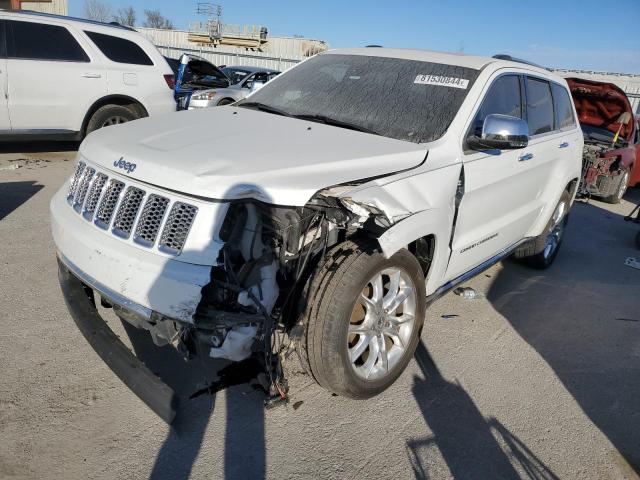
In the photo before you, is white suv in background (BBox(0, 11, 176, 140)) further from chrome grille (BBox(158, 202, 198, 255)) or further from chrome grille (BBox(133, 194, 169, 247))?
chrome grille (BBox(158, 202, 198, 255))

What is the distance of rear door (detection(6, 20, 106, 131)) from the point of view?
23.3 feet

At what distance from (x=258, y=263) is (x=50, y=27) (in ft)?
22.4

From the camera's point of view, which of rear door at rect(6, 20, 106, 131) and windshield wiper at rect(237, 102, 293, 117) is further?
rear door at rect(6, 20, 106, 131)

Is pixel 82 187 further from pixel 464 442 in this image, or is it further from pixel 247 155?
pixel 464 442

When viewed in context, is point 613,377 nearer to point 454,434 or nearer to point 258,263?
point 454,434

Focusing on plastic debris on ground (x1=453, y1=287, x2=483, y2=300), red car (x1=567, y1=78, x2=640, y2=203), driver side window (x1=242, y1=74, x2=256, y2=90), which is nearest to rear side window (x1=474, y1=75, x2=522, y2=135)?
plastic debris on ground (x1=453, y1=287, x2=483, y2=300)

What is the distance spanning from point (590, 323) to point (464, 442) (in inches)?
89.6

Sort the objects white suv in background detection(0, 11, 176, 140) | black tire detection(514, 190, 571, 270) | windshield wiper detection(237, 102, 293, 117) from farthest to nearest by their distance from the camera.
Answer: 1. white suv in background detection(0, 11, 176, 140)
2. black tire detection(514, 190, 571, 270)
3. windshield wiper detection(237, 102, 293, 117)

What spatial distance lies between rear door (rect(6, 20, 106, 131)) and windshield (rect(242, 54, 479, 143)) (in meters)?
4.65

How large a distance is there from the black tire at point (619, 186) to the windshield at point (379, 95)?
735 cm

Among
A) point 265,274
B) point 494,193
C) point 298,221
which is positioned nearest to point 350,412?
point 265,274

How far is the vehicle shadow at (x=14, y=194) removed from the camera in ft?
18.1

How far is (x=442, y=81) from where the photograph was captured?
139 inches

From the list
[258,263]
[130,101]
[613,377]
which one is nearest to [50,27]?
[130,101]
